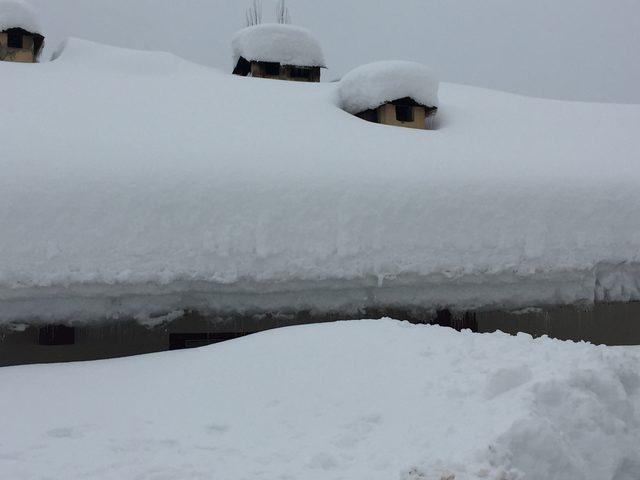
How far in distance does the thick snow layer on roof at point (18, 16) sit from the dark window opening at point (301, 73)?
5.02 metres

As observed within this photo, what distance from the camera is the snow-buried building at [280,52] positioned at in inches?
467

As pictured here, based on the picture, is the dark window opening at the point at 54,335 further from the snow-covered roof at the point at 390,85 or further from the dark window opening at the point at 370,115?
the dark window opening at the point at 370,115

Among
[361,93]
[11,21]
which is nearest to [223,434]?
[361,93]

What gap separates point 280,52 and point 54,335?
8.71 meters

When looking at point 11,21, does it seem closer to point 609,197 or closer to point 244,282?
point 244,282

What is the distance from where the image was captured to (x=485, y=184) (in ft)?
19.2

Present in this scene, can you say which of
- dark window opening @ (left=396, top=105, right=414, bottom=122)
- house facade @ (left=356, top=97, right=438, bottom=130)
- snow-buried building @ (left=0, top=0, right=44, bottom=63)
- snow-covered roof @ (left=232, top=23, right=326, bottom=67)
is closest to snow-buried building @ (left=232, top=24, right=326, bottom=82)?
snow-covered roof @ (left=232, top=23, right=326, bottom=67)

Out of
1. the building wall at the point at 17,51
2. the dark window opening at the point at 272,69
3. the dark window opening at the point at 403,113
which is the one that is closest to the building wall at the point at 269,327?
the dark window opening at the point at 403,113

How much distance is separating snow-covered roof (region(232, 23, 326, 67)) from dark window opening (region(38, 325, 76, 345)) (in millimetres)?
8280

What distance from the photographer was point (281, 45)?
12016 mm

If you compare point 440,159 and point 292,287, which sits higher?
point 440,159

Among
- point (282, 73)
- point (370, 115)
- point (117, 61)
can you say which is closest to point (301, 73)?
point (282, 73)

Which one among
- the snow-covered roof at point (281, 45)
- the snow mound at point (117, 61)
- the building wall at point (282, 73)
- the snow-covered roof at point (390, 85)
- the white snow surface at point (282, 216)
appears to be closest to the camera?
the white snow surface at point (282, 216)

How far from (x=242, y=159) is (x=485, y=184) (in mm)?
2548
